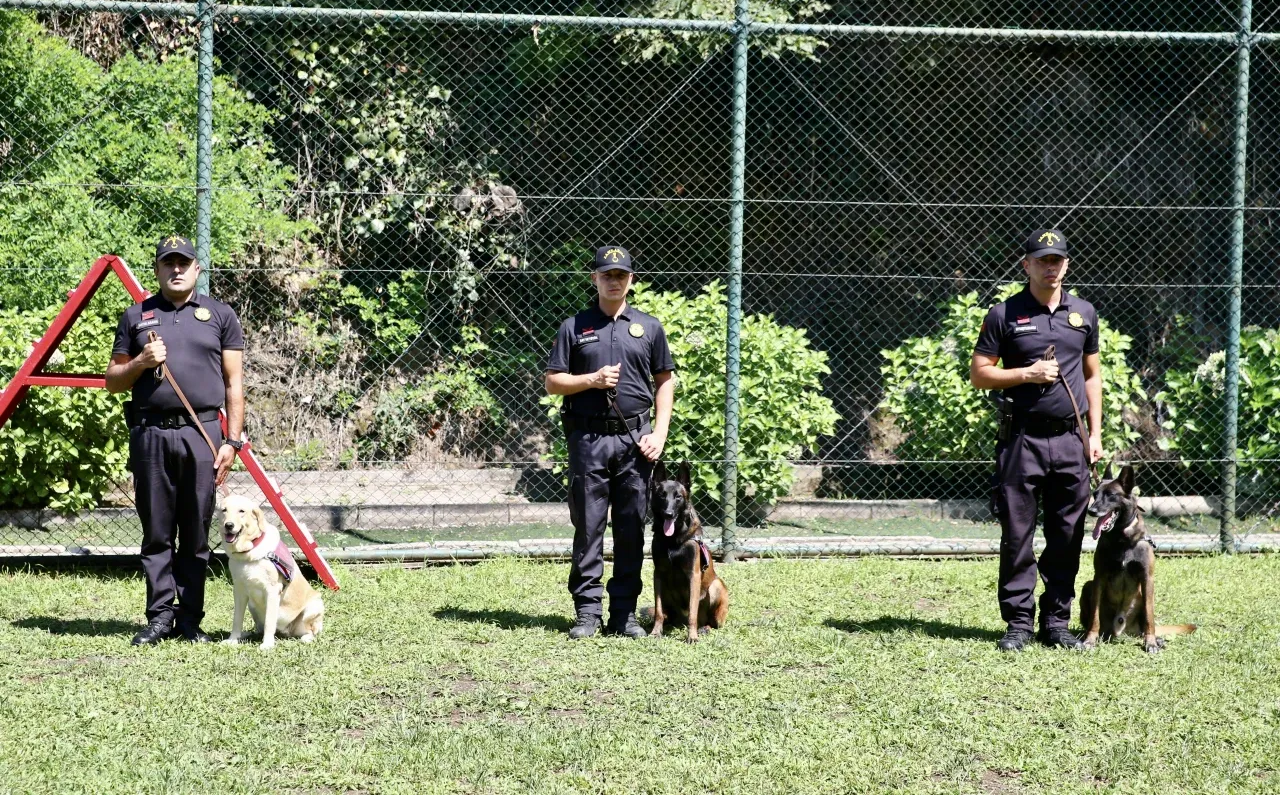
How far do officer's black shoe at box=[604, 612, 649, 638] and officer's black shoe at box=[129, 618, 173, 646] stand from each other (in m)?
2.04

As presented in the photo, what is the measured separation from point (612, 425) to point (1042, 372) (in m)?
1.96

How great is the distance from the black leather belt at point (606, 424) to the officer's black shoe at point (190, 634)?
196 centimetres

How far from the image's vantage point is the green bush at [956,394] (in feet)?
31.8

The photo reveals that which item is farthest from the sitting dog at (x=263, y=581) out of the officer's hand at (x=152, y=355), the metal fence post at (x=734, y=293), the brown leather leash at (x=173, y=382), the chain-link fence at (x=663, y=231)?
the metal fence post at (x=734, y=293)

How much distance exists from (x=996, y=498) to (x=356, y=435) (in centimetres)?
623

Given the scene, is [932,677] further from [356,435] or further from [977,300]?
[356,435]

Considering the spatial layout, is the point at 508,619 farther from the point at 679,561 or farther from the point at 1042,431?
the point at 1042,431

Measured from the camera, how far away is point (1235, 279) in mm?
8375

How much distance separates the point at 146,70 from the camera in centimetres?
948

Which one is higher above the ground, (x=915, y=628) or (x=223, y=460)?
(x=223, y=460)

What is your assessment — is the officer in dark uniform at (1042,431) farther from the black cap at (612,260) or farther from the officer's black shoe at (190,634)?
the officer's black shoe at (190,634)

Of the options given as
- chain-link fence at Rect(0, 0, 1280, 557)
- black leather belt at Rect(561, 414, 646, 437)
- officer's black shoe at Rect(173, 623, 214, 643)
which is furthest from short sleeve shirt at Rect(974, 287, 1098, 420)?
officer's black shoe at Rect(173, 623, 214, 643)

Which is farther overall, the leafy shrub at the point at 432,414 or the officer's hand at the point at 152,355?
the leafy shrub at the point at 432,414

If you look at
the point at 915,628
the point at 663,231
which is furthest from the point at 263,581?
the point at 663,231
